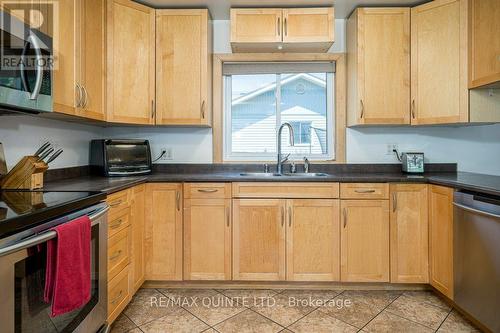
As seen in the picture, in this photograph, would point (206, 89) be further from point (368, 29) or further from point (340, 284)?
point (340, 284)

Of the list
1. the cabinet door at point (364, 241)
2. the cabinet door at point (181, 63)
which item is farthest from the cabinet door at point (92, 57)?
the cabinet door at point (364, 241)

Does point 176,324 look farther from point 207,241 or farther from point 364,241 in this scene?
→ point 364,241

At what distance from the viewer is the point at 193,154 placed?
9.41ft

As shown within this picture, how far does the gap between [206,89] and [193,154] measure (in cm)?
67

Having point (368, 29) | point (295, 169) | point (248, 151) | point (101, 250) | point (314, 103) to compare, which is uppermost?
point (368, 29)

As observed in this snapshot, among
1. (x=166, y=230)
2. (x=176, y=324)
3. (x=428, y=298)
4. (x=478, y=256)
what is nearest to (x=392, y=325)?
(x=428, y=298)

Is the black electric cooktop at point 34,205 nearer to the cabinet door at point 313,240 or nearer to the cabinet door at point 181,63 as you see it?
the cabinet door at point 181,63

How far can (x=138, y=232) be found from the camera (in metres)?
2.19

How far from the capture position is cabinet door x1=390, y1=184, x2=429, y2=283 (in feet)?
7.39

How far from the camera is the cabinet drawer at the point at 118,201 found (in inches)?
69.4

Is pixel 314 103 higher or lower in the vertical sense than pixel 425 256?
higher

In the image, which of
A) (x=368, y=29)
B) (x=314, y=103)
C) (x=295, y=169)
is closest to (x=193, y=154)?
(x=295, y=169)

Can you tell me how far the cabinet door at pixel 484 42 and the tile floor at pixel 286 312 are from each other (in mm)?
1709

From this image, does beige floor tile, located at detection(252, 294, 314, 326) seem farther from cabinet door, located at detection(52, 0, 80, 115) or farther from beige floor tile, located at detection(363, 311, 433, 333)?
cabinet door, located at detection(52, 0, 80, 115)
